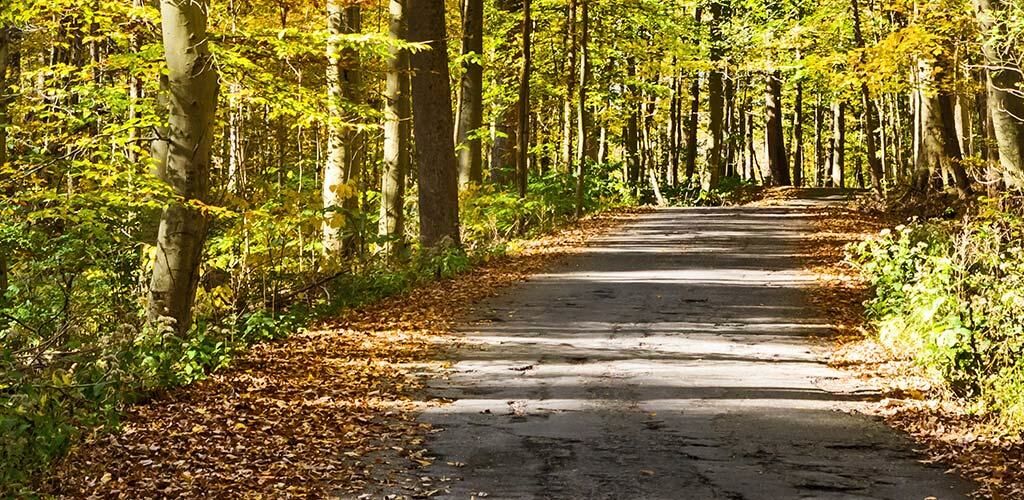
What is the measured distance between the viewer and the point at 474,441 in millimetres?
7820

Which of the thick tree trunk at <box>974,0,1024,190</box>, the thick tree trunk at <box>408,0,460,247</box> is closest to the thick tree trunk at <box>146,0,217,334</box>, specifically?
the thick tree trunk at <box>408,0,460,247</box>

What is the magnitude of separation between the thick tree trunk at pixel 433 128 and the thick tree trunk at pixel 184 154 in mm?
7503

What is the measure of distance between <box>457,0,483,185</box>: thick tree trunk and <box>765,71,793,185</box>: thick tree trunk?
57.7ft

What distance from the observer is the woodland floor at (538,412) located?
6.74m

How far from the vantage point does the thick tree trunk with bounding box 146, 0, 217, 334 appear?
10.2 metres

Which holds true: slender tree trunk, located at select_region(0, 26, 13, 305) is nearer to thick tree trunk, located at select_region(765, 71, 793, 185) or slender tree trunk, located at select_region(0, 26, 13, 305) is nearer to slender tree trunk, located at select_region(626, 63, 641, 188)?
slender tree trunk, located at select_region(626, 63, 641, 188)

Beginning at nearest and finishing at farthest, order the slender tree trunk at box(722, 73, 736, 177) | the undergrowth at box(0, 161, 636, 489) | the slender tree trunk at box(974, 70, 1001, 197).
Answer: the undergrowth at box(0, 161, 636, 489)
the slender tree trunk at box(974, 70, 1001, 197)
the slender tree trunk at box(722, 73, 736, 177)

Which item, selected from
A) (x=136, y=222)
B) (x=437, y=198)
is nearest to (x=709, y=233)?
(x=437, y=198)

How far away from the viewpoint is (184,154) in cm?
1043

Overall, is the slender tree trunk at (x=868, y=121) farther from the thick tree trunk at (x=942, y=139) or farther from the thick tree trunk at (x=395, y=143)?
the thick tree trunk at (x=395, y=143)

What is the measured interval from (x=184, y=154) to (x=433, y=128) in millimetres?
8112

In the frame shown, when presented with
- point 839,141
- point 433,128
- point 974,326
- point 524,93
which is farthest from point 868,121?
point 974,326

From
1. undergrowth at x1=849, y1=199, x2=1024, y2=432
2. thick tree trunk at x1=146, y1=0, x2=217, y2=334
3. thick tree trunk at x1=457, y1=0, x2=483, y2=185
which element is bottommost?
undergrowth at x1=849, y1=199, x2=1024, y2=432

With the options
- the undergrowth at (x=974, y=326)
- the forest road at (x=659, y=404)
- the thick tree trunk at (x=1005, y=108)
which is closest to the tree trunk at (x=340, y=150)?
the forest road at (x=659, y=404)
